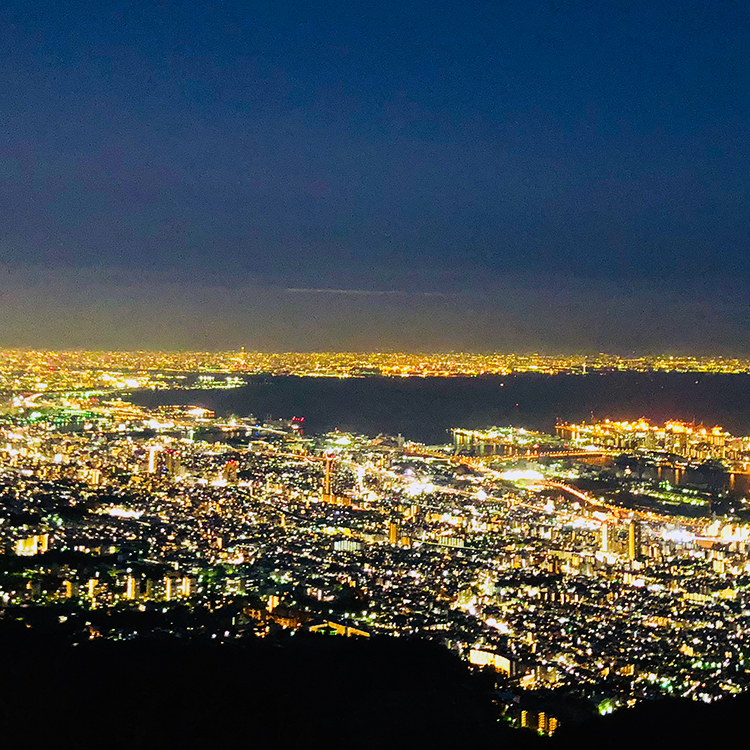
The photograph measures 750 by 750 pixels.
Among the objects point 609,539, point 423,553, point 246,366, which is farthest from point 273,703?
point 246,366

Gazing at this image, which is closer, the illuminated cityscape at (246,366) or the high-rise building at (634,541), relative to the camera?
the high-rise building at (634,541)

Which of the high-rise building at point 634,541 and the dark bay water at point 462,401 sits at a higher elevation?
the dark bay water at point 462,401

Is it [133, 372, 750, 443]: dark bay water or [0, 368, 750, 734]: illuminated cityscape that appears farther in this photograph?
[133, 372, 750, 443]: dark bay water

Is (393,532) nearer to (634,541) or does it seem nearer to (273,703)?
(634,541)

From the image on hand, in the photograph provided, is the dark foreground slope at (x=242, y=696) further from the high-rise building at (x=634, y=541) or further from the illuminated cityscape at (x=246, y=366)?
the illuminated cityscape at (x=246, y=366)

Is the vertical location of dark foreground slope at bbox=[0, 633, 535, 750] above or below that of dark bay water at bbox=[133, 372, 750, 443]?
below

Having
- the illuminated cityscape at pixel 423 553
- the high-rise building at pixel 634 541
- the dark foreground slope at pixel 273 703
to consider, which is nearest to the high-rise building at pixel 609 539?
the illuminated cityscape at pixel 423 553

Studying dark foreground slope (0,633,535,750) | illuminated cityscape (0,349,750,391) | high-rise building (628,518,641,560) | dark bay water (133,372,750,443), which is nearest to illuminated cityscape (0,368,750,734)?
high-rise building (628,518,641,560)

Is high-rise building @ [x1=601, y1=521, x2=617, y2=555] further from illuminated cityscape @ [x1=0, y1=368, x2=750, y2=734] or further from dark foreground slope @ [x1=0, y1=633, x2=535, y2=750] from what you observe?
dark foreground slope @ [x1=0, y1=633, x2=535, y2=750]
